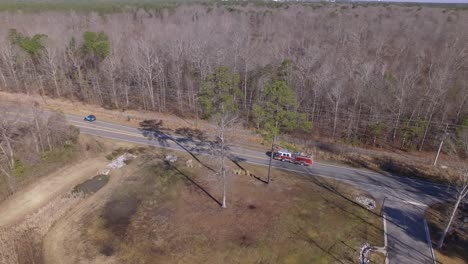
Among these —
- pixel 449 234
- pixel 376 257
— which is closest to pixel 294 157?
pixel 376 257

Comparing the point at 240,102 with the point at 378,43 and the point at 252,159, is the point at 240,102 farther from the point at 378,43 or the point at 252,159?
the point at 378,43

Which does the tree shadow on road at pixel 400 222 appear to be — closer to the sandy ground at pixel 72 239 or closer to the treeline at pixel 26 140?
the sandy ground at pixel 72 239

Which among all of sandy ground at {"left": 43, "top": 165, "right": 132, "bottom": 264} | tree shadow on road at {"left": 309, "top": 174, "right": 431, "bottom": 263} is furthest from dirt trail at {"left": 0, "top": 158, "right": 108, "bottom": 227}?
tree shadow on road at {"left": 309, "top": 174, "right": 431, "bottom": 263}

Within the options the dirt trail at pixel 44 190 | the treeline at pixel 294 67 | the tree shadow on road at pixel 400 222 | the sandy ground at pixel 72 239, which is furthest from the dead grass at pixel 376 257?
the dirt trail at pixel 44 190

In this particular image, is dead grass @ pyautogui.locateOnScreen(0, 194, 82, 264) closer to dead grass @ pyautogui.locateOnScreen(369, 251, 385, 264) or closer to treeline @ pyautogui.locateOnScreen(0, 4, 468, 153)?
treeline @ pyautogui.locateOnScreen(0, 4, 468, 153)

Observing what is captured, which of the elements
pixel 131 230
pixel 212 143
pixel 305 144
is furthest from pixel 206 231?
pixel 305 144
